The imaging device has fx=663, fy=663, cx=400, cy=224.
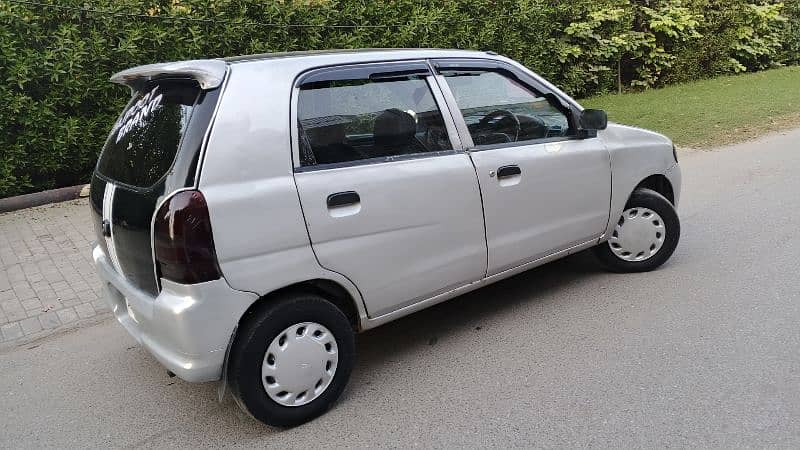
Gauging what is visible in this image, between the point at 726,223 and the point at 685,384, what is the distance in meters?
3.00

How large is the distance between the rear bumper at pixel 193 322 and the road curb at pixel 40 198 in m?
5.00

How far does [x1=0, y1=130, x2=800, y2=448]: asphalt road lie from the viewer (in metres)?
3.08

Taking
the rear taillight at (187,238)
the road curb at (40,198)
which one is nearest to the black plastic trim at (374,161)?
the rear taillight at (187,238)

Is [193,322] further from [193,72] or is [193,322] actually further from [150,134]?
[193,72]

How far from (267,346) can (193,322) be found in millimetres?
364

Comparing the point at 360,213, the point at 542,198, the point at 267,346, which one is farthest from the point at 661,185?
the point at 267,346

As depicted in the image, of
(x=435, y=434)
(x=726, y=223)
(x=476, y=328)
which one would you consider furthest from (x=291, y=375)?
(x=726, y=223)

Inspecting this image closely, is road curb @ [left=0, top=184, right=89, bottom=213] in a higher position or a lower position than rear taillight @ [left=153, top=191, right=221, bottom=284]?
lower

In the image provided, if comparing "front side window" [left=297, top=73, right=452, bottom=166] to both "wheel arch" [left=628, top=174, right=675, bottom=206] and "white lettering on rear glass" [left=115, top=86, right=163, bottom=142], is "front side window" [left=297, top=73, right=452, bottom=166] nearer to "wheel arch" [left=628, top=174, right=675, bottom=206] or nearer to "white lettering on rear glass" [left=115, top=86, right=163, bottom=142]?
"white lettering on rear glass" [left=115, top=86, right=163, bottom=142]

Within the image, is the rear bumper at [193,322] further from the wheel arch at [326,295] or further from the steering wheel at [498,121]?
the steering wheel at [498,121]

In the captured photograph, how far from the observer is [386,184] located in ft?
10.8

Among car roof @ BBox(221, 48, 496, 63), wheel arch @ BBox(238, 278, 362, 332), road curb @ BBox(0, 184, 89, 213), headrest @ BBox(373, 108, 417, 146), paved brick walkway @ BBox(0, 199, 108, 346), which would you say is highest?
car roof @ BBox(221, 48, 496, 63)

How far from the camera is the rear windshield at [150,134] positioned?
9.82 ft

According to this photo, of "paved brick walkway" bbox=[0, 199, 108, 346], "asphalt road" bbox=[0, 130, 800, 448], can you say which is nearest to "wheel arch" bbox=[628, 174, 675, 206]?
"asphalt road" bbox=[0, 130, 800, 448]
